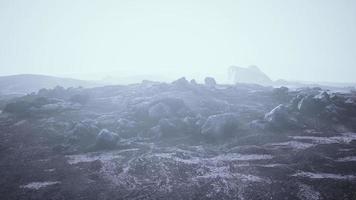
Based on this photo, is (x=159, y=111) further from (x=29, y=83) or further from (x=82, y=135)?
(x=29, y=83)

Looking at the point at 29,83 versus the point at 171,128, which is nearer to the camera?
the point at 171,128

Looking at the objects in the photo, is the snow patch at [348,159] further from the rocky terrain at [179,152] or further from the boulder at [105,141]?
the boulder at [105,141]

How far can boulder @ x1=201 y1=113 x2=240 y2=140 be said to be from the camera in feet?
129

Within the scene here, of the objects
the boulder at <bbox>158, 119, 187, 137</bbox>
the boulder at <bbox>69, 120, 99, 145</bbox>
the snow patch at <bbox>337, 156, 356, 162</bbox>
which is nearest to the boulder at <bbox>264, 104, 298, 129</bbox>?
the snow patch at <bbox>337, 156, 356, 162</bbox>

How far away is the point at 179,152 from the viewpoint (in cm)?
3338

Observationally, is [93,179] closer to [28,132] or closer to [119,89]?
[28,132]

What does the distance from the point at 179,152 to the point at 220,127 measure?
967cm

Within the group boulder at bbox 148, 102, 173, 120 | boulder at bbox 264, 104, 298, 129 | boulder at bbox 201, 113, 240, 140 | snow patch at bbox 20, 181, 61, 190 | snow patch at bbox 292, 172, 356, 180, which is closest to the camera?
snow patch at bbox 292, 172, 356, 180

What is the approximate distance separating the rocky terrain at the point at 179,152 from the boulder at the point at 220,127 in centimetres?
17

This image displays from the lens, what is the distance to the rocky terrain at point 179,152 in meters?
23.0

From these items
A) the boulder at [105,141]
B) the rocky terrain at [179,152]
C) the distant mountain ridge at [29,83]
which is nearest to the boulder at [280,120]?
the rocky terrain at [179,152]

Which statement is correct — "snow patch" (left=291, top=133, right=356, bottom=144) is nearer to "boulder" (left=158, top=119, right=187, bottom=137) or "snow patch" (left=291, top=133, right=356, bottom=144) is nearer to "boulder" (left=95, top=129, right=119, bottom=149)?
"boulder" (left=158, top=119, right=187, bottom=137)

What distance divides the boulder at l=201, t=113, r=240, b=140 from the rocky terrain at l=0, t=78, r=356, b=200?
0.17 metres

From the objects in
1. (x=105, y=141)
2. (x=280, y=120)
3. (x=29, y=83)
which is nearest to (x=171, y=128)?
(x=105, y=141)
